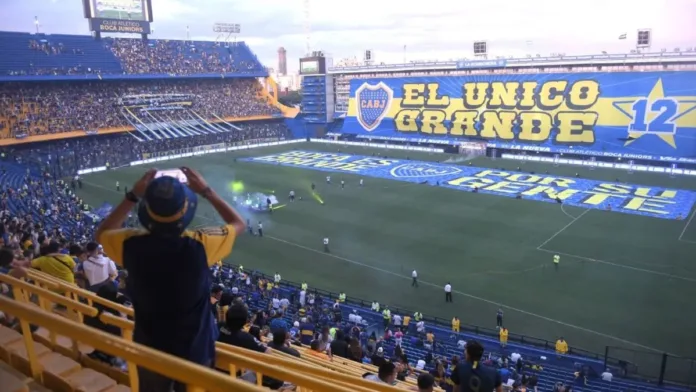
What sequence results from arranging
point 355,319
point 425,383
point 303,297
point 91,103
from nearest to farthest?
point 425,383 → point 355,319 → point 303,297 → point 91,103

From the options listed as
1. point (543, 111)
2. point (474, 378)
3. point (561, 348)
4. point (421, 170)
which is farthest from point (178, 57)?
point (474, 378)

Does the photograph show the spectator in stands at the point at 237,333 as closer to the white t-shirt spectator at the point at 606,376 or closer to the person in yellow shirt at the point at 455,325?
the white t-shirt spectator at the point at 606,376

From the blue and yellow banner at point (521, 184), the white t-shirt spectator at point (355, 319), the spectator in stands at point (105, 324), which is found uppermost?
the spectator in stands at point (105, 324)

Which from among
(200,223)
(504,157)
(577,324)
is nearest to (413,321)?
(577,324)

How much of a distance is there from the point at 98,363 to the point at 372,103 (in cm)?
7033

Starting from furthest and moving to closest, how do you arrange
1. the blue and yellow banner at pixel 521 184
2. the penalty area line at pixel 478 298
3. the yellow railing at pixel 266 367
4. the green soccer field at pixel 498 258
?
the blue and yellow banner at pixel 521 184, the green soccer field at pixel 498 258, the penalty area line at pixel 478 298, the yellow railing at pixel 266 367

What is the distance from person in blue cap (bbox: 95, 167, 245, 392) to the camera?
2965 millimetres

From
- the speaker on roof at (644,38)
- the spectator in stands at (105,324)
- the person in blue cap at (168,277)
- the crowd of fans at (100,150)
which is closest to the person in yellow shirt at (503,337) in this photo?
the spectator in stands at (105,324)

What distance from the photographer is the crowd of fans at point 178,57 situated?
229 ft

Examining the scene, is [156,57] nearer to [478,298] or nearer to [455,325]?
[478,298]

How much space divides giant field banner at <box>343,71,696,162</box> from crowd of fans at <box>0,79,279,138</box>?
1831cm

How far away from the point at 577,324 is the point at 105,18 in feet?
226

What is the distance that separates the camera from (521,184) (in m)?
44.1

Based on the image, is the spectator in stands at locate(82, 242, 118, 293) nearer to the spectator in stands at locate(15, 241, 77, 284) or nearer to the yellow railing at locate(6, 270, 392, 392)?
the spectator in stands at locate(15, 241, 77, 284)
